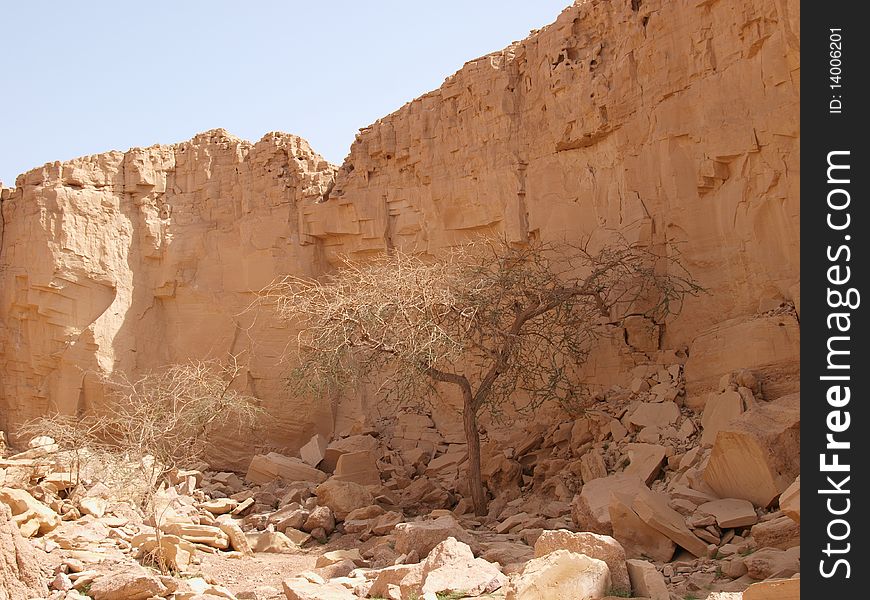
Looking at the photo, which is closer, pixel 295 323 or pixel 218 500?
pixel 218 500

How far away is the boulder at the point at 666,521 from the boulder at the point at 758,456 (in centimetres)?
74

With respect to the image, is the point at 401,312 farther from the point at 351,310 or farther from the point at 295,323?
the point at 295,323

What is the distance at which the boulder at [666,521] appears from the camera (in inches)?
304

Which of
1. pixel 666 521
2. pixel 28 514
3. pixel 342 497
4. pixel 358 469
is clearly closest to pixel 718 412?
pixel 666 521

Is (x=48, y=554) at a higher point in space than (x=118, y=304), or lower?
lower

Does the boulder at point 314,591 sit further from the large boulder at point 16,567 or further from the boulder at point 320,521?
the boulder at point 320,521

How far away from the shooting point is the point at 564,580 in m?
5.93

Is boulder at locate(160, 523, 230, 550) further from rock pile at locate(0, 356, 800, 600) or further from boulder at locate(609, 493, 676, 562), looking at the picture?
boulder at locate(609, 493, 676, 562)

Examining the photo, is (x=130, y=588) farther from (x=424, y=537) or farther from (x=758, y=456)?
(x=758, y=456)
